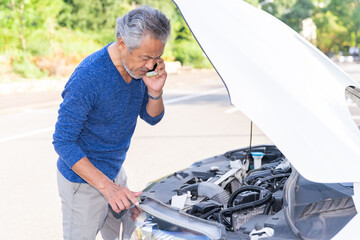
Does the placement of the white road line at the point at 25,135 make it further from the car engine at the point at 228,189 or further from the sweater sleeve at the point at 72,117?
the sweater sleeve at the point at 72,117

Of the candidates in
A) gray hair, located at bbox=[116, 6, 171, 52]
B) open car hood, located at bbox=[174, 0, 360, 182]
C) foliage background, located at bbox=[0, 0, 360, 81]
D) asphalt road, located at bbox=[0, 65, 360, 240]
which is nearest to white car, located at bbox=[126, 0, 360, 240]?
open car hood, located at bbox=[174, 0, 360, 182]

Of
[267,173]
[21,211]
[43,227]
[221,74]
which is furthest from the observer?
[21,211]

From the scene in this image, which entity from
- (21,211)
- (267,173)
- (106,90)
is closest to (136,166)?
(21,211)

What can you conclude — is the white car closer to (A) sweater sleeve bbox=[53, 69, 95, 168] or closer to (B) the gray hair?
(B) the gray hair

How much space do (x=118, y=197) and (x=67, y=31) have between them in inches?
957

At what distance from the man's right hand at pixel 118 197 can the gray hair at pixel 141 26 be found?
700 millimetres

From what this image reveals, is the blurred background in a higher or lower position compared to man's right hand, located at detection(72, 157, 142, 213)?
lower

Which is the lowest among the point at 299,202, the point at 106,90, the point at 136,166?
the point at 136,166

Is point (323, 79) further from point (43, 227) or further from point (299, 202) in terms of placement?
point (43, 227)

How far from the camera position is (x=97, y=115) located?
2.49 metres

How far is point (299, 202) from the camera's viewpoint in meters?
2.22

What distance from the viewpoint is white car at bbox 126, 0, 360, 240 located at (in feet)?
5.78

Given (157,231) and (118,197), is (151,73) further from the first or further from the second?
(157,231)

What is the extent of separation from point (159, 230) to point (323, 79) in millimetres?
1004
